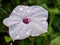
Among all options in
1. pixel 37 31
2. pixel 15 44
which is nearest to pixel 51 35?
pixel 15 44

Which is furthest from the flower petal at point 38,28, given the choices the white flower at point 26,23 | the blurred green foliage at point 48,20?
the blurred green foliage at point 48,20

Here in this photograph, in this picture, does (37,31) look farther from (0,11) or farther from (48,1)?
(48,1)

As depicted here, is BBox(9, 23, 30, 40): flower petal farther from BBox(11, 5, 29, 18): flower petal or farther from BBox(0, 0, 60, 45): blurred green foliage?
BBox(0, 0, 60, 45): blurred green foliage

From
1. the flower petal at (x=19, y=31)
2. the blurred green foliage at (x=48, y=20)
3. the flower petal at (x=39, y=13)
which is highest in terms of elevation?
the flower petal at (x=39, y=13)

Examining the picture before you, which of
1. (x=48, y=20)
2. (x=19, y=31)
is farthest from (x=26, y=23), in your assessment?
(x=48, y=20)

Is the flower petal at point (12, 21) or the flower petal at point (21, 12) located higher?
the flower petal at point (21, 12)

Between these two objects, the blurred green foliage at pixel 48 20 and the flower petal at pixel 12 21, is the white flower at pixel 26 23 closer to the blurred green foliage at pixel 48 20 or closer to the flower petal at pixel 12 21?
the flower petal at pixel 12 21

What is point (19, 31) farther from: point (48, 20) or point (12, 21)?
point (48, 20)
